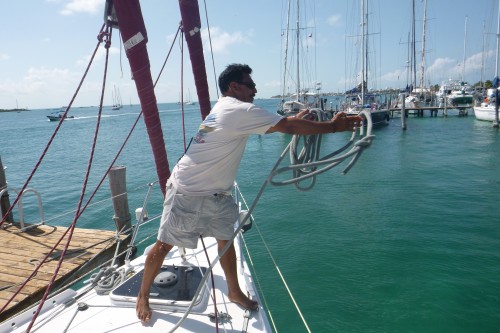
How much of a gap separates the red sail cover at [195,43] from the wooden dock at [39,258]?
328 centimetres

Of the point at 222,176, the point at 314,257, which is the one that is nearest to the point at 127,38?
the point at 222,176

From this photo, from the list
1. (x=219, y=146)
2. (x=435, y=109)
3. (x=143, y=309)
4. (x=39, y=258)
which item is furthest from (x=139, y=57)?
(x=435, y=109)

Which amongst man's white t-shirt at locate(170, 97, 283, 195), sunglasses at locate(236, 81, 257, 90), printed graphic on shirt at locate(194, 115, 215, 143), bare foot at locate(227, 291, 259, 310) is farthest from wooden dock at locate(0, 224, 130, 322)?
sunglasses at locate(236, 81, 257, 90)

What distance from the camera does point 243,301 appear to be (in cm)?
315

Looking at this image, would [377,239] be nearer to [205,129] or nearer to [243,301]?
[243,301]

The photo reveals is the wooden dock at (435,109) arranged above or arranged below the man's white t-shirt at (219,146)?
below

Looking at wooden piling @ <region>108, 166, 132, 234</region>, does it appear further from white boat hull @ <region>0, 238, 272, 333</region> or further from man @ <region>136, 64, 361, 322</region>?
man @ <region>136, 64, 361, 322</region>

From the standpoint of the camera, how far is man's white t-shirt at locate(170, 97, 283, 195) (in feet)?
8.02

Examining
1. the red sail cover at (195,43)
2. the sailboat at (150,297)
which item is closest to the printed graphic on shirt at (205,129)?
the sailboat at (150,297)

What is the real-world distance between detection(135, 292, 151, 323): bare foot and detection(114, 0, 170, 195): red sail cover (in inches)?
57.6

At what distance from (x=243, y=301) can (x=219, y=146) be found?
4.87 feet

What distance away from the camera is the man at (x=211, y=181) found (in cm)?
259

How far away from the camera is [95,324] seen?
2908mm

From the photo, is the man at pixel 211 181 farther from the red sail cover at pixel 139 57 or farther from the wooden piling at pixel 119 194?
the wooden piling at pixel 119 194
